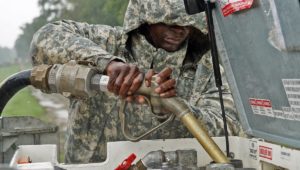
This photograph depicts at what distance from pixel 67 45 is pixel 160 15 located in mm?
705

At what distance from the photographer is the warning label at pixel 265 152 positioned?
2094mm

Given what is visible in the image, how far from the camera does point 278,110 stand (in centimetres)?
196

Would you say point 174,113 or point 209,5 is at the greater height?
point 209,5

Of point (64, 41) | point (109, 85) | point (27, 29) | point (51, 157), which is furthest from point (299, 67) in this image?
point (27, 29)

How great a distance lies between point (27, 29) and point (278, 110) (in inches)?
3559

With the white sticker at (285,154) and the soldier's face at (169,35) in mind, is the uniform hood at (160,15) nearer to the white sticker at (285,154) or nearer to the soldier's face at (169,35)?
the soldier's face at (169,35)

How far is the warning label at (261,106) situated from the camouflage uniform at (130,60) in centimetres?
95

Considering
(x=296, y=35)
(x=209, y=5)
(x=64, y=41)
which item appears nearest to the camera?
(x=296, y=35)

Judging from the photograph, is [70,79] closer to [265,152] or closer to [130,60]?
[265,152]

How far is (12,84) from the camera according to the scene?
2.49m

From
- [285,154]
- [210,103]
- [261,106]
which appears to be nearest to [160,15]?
[210,103]

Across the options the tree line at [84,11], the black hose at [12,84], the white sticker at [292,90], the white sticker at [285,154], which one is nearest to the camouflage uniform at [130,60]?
the black hose at [12,84]

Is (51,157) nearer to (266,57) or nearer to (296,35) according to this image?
(266,57)

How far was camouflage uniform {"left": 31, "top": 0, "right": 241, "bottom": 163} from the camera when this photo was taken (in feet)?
10.6
